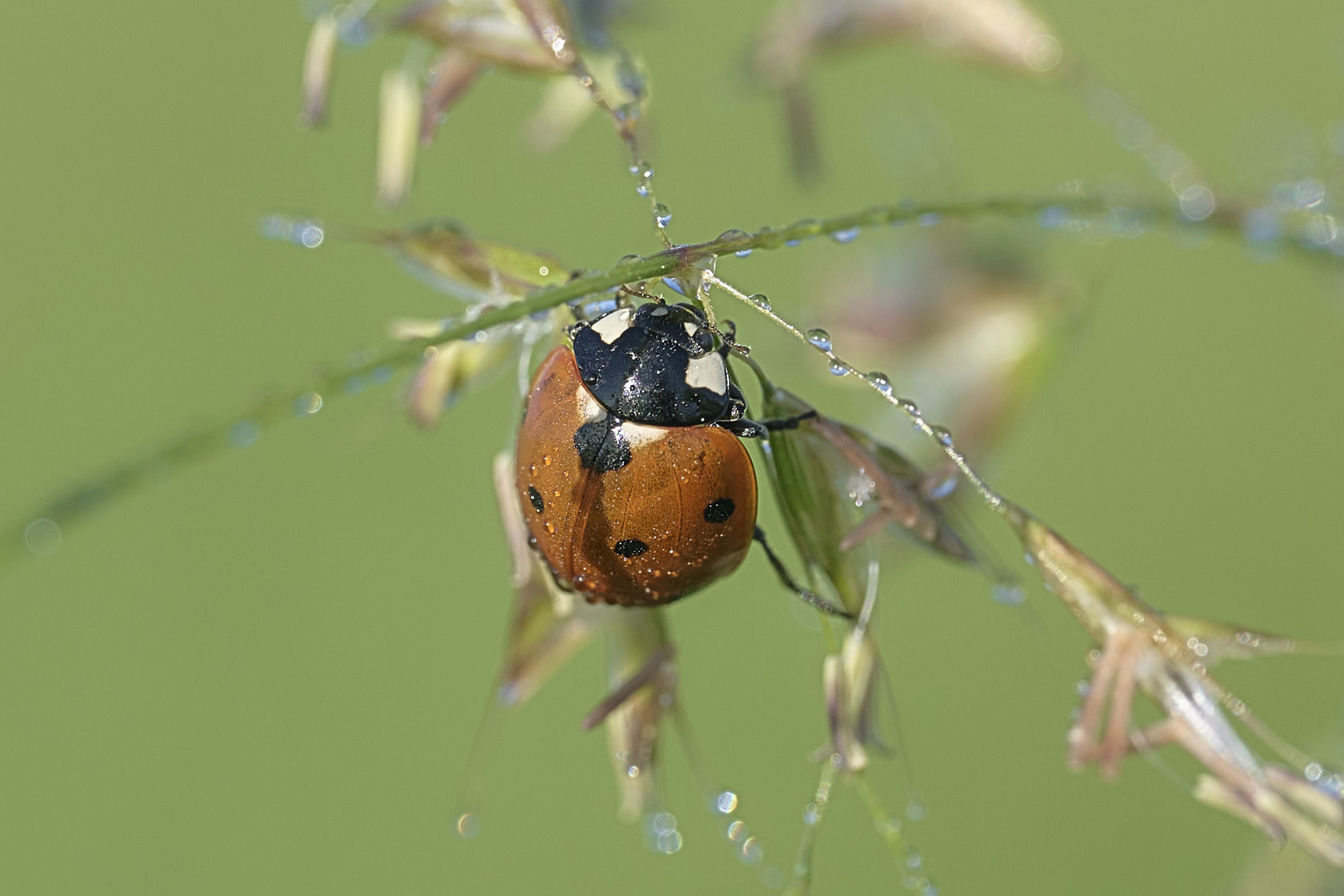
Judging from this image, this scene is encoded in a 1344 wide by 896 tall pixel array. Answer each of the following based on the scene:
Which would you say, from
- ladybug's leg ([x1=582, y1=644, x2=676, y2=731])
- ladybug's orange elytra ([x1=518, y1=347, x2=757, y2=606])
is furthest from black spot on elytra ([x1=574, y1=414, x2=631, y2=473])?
ladybug's leg ([x1=582, y1=644, x2=676, y2=731])

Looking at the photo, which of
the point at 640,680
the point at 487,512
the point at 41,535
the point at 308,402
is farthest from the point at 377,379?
the point at 487,512

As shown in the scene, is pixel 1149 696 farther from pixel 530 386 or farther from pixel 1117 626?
pixel 530 386

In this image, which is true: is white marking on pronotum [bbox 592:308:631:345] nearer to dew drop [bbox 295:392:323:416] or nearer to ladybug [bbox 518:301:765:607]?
ladybug [bbox 518:301:765:607]

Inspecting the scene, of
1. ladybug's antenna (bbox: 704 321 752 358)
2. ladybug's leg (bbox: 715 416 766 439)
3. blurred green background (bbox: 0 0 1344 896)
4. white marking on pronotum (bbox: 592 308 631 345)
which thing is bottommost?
blurred green background (bbox: 0 0 1344 896)

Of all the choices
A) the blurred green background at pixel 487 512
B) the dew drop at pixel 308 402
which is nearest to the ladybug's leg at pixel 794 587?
the dew drop at pixel 308 402

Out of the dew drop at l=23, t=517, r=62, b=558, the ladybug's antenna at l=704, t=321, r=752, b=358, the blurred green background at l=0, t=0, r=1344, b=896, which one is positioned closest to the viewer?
the dew drop at l=23, t=517, r=62, b=558

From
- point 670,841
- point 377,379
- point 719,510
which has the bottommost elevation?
point 670,841

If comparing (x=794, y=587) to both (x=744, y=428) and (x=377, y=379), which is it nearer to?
(x=744, y=428)
